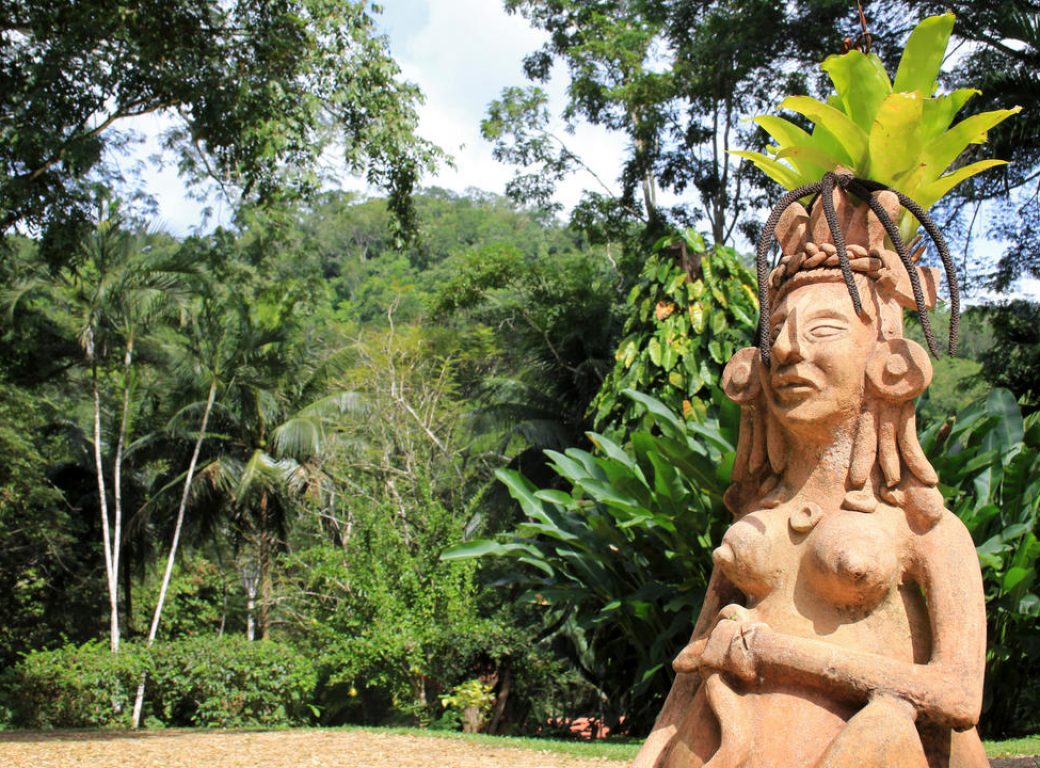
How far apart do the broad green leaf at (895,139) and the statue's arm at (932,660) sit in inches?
54.8

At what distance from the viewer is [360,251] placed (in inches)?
2073

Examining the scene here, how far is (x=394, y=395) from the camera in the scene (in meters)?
18.3

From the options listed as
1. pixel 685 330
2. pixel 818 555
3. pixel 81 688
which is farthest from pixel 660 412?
pixel 81 688

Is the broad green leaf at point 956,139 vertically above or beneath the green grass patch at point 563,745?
above

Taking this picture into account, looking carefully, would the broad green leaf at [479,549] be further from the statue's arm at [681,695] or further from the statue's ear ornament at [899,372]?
the statue's ear ornament at [899,372]

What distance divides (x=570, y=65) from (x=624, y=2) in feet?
7.09

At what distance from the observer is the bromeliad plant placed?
3.93m

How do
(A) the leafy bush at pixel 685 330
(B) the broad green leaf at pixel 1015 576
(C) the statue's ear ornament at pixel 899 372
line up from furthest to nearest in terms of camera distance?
(A) the leafy bush at pixel 685 330, (B) the broad green leaf at pixel 1015 576, (C) the statue's ear ornament at pixel 899 372

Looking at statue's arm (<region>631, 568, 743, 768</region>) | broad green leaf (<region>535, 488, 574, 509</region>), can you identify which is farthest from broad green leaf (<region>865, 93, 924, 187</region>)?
broad green leaf (<region>535, 488, 574, 509</region>)

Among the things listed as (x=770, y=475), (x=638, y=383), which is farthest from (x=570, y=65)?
(x=770, y=475)

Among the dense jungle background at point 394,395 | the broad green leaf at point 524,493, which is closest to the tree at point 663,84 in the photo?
the dense jungle background at point 394,395

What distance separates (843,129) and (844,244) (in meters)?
0.56

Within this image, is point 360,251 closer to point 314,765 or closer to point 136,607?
point 136,607

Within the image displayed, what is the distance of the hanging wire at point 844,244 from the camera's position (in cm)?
367
